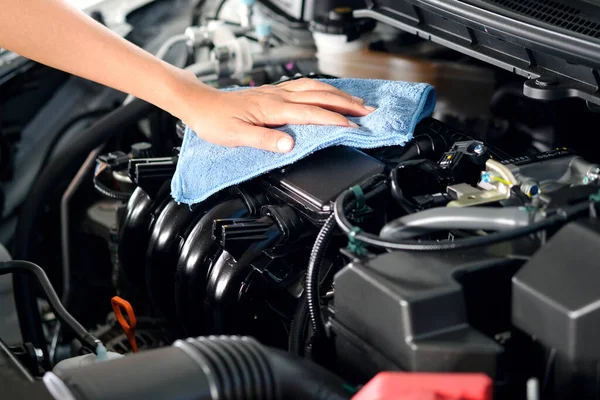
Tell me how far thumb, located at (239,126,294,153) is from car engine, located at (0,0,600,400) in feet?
0.11

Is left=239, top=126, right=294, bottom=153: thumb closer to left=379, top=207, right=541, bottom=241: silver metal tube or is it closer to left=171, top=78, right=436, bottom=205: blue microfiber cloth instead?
left=171, top=78, right=436, bottom=205: blue microfiber cloth

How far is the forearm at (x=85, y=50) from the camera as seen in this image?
121cm

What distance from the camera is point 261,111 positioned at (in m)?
→ 1.19

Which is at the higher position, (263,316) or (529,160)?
(529,160)

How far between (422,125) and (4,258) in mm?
755

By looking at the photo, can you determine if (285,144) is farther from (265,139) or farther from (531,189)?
(531,189)

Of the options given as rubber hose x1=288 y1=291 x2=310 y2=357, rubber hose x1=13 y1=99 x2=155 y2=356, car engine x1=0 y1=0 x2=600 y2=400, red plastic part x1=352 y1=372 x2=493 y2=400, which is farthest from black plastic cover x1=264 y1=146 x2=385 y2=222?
rubber hose x1=13 y1=99 x2=155 y2=356

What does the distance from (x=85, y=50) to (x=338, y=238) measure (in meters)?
0.51

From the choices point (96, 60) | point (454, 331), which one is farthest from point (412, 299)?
point (96, 60)

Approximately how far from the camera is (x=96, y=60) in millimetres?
1241

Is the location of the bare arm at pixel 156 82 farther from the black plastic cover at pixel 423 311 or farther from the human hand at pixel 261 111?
the black plastic cover at pixel 423 311

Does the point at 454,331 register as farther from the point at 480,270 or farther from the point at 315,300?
the point at 315,300

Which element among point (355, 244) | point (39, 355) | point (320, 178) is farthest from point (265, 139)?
point (39, 355)

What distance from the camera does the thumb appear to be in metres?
1.11
